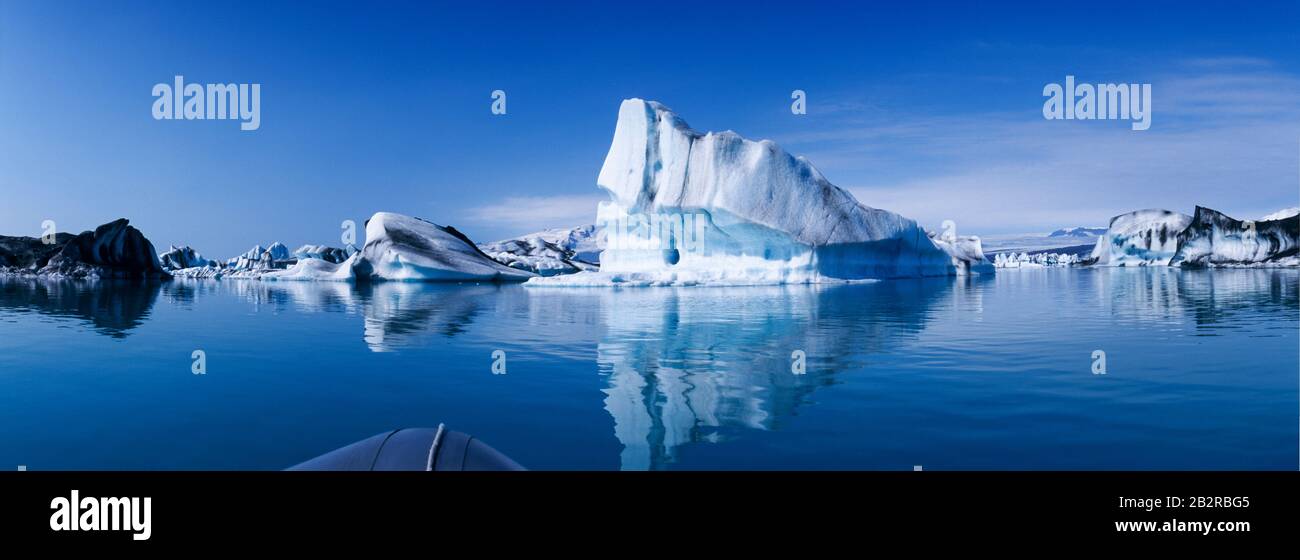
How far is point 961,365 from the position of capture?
8461 millimetres

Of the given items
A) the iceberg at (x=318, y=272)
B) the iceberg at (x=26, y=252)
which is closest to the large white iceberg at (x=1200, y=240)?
the iceberg at (x=318, y=272)

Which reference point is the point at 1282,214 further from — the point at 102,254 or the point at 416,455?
the point at 102,254

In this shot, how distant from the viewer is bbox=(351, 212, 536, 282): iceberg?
158ft

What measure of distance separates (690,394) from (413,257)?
43908 millimetres

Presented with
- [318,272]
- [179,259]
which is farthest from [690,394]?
[179,259]

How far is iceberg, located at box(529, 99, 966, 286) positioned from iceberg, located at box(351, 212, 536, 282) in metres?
14.3

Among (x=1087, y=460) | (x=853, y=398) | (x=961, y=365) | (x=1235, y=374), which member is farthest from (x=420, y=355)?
(x=1235, y=374)

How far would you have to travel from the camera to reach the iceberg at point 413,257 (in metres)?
48.0

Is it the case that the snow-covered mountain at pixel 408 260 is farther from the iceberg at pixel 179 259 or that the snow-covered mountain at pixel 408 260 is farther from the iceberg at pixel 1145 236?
the iceberg at pixel 1145 236

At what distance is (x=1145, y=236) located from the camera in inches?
2746

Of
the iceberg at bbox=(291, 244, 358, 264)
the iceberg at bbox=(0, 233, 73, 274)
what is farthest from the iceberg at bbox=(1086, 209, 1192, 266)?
the iceberg at bbox=(0, 233, 73, 274)
